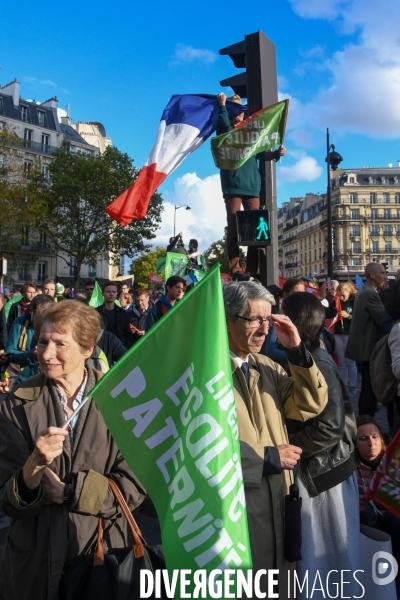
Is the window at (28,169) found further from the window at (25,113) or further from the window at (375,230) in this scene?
the window at (375,230)


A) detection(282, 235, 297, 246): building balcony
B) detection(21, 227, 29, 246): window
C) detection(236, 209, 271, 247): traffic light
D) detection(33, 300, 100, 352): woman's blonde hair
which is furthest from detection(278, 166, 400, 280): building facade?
detection(33, 300, 100, 352): woman's blonde hair

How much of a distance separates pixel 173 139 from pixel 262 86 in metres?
1.66

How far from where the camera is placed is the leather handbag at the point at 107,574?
6.36 feet

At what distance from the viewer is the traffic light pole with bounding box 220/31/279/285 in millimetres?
6305

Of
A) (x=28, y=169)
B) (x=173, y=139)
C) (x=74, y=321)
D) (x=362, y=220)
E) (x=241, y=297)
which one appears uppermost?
(x=362, y=220)

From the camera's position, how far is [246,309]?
253 cm

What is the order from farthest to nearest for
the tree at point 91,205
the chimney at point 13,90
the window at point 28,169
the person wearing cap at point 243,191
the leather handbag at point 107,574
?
1. the chimney at point 13,90
2. the tree at point 91,205
3. the window at point 28,169
4. the person wearing cap at point 243,191
5. the leather handbag at point 107,574

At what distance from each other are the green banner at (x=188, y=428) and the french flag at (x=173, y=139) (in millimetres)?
5690

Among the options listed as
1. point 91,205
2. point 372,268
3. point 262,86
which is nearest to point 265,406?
point 372,268

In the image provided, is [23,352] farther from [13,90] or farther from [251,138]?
[13,90]

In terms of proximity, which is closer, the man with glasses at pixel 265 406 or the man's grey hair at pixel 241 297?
the man with glasses at pixel 265 406

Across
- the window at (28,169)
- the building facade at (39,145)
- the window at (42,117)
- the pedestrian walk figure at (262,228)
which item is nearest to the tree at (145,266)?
the building facade at (39,145)

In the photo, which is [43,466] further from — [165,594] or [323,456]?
[323,456]

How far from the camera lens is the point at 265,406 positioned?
246cm
